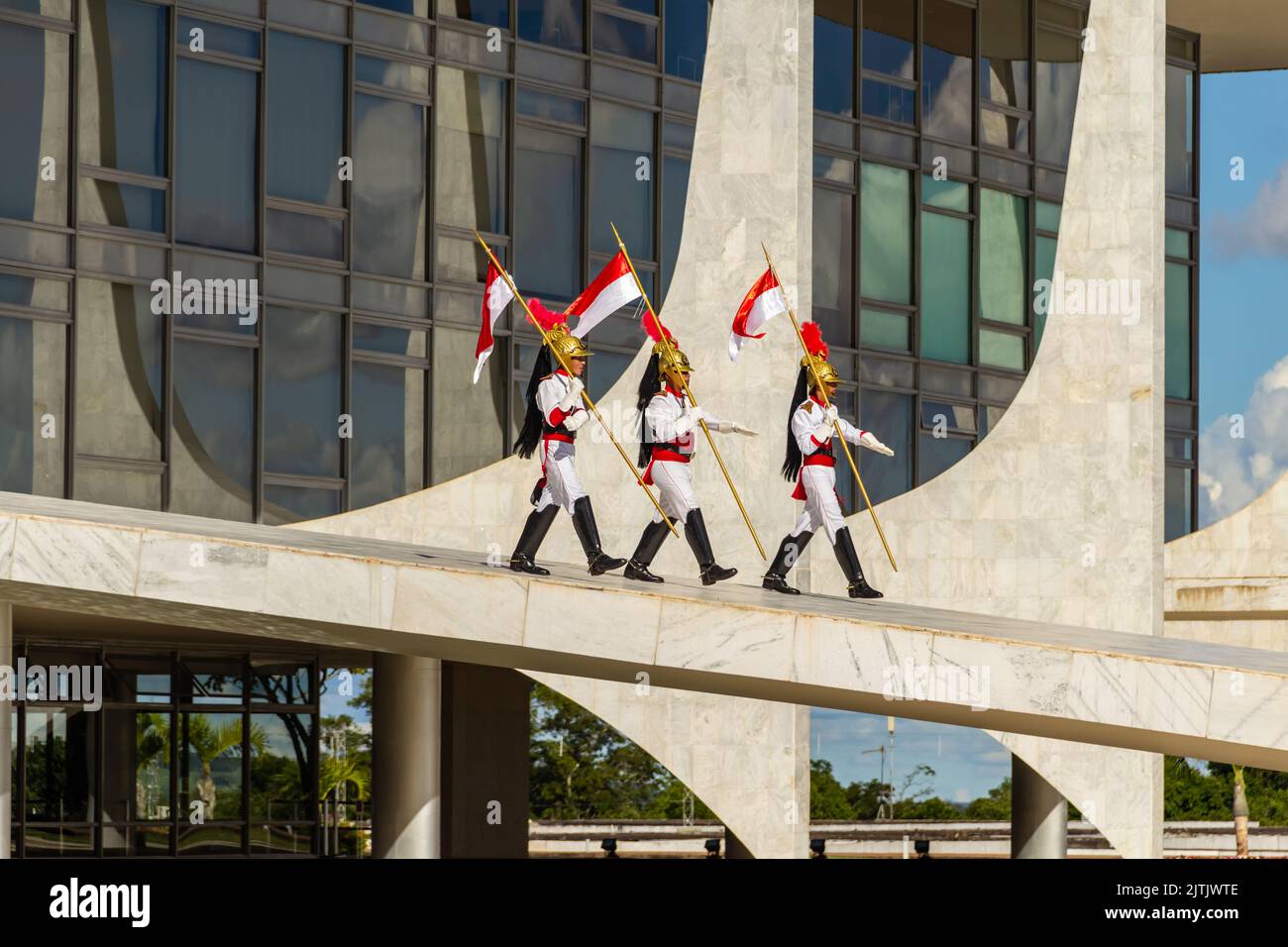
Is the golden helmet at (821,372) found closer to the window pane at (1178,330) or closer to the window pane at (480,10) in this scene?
the window pane at (480,10)

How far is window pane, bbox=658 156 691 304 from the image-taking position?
2330cm

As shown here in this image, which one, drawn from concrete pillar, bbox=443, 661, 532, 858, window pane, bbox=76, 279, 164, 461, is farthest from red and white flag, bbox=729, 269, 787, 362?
concrete pillar, bbox=443, 661, 532, 858

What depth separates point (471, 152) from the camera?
72.3ft

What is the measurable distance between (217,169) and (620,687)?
7403mm

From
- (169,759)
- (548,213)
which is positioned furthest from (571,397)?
(169,759)

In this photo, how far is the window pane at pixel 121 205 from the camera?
1917cm

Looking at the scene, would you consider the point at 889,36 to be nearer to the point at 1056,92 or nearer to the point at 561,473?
the point at 1056,92

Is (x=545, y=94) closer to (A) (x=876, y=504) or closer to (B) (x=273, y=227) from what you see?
(B) (x=273, y=227)

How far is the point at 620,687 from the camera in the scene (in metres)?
22.0

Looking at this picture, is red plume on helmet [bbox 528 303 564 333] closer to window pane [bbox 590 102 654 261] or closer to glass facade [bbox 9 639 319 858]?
window pane [bbox 590 102 654 261]

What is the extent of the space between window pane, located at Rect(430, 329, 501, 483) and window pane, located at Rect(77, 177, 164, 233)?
3598mm

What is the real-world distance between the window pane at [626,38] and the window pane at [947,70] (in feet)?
16.6

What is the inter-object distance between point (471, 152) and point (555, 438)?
8077 millimetres
